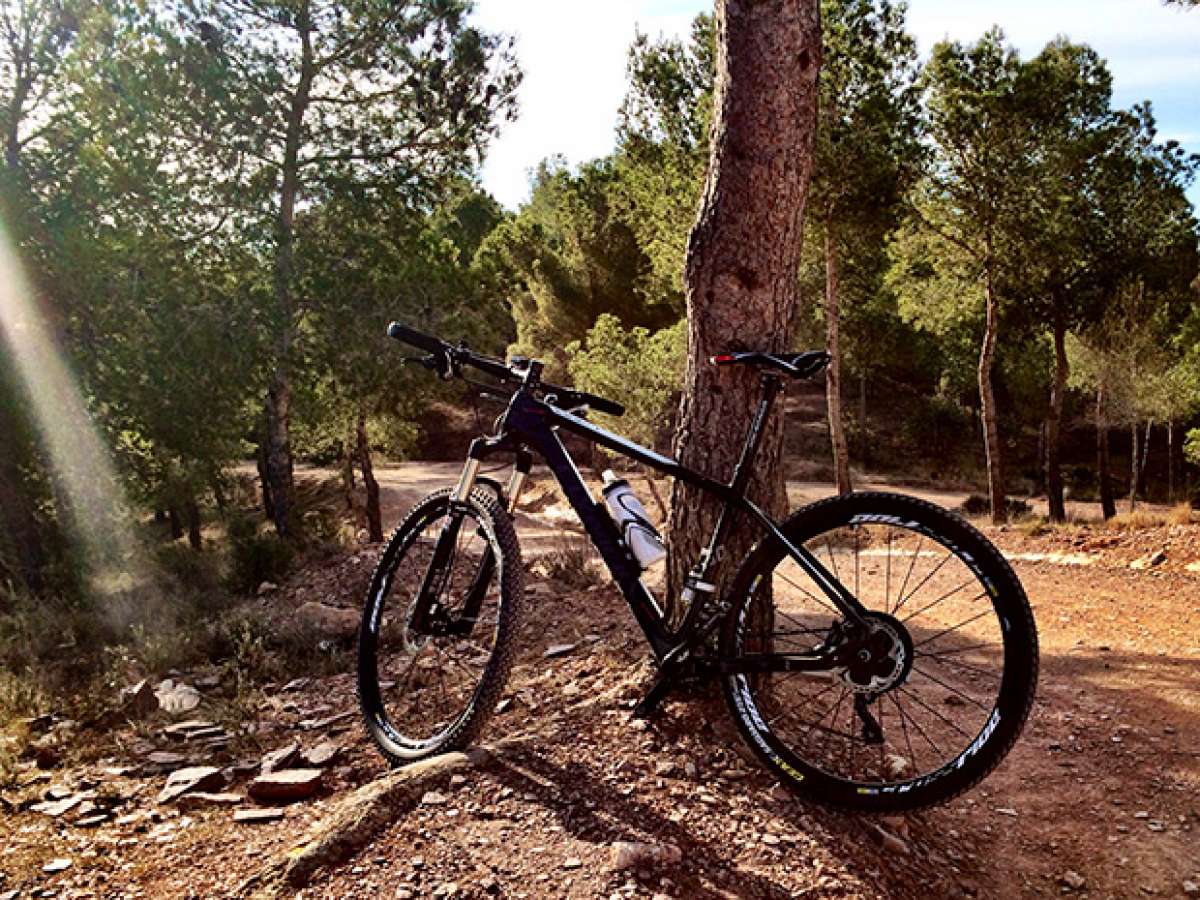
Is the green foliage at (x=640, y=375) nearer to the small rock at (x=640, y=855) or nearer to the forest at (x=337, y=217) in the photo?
the forest at (x=337, y=217)

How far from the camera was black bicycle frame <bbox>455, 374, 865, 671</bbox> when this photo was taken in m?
3.03

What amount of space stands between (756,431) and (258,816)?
2664mm

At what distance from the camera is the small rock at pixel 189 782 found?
13.0 ft

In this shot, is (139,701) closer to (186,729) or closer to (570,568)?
(186,729)

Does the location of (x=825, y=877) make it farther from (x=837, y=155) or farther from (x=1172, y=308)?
(x=1172, y=308)

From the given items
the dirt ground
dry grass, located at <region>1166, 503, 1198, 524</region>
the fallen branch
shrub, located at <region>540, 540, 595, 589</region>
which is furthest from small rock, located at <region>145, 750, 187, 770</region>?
dry grass, located at <region>1166, 503, 1198, 524</region>

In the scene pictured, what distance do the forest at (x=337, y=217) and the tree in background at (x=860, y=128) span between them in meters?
0.05

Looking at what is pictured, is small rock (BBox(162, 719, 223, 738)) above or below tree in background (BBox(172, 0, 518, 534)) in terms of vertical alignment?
below

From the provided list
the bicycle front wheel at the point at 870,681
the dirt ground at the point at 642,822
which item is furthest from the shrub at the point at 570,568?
the bicycle front wheel at the point at 870,681

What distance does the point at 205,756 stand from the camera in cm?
477

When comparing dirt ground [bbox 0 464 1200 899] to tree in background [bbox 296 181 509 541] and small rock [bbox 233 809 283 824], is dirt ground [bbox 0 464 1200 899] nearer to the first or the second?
small rock [bbox 233 809 283 824]

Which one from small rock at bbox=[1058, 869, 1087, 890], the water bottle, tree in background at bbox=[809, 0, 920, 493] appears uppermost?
tree in background at bbox=[809, 0, 920, 493]

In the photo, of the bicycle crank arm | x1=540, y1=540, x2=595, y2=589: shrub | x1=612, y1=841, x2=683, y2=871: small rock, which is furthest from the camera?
x1=540, y1=540, x2=595, y2=589: shrub

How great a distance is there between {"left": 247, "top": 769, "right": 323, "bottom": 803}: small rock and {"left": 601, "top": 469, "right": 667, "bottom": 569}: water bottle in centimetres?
190
